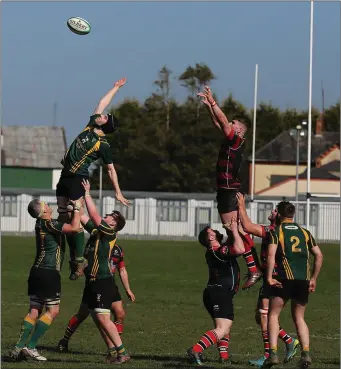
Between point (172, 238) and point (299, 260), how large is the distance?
180ft

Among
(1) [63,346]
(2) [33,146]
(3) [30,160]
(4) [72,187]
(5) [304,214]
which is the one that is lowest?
(1) [63,346]

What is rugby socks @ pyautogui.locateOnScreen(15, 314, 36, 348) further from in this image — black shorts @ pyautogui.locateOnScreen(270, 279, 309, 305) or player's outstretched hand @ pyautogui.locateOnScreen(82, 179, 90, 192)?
black shorts @ pyautogui.locateOnScreen(270, 279, 309, 305)

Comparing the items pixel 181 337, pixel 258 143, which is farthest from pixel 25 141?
pixel 181 337

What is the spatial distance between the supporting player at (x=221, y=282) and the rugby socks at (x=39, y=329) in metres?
2.17

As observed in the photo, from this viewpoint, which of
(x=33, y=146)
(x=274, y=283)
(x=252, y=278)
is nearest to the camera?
(x=274, y=283)

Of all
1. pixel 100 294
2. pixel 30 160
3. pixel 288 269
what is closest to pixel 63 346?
pixel 100 294

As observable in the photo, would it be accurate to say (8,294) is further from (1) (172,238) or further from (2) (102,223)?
(1) (172,238)

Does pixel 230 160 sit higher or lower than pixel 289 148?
lower

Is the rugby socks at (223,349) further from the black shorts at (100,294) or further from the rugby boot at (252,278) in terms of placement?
the black shorts at (100,294)

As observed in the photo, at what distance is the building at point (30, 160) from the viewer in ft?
324

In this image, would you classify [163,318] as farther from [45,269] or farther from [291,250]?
[291,250]

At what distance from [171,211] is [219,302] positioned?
177 feet

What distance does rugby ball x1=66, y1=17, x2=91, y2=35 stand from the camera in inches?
609

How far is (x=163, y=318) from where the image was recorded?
23766mm
